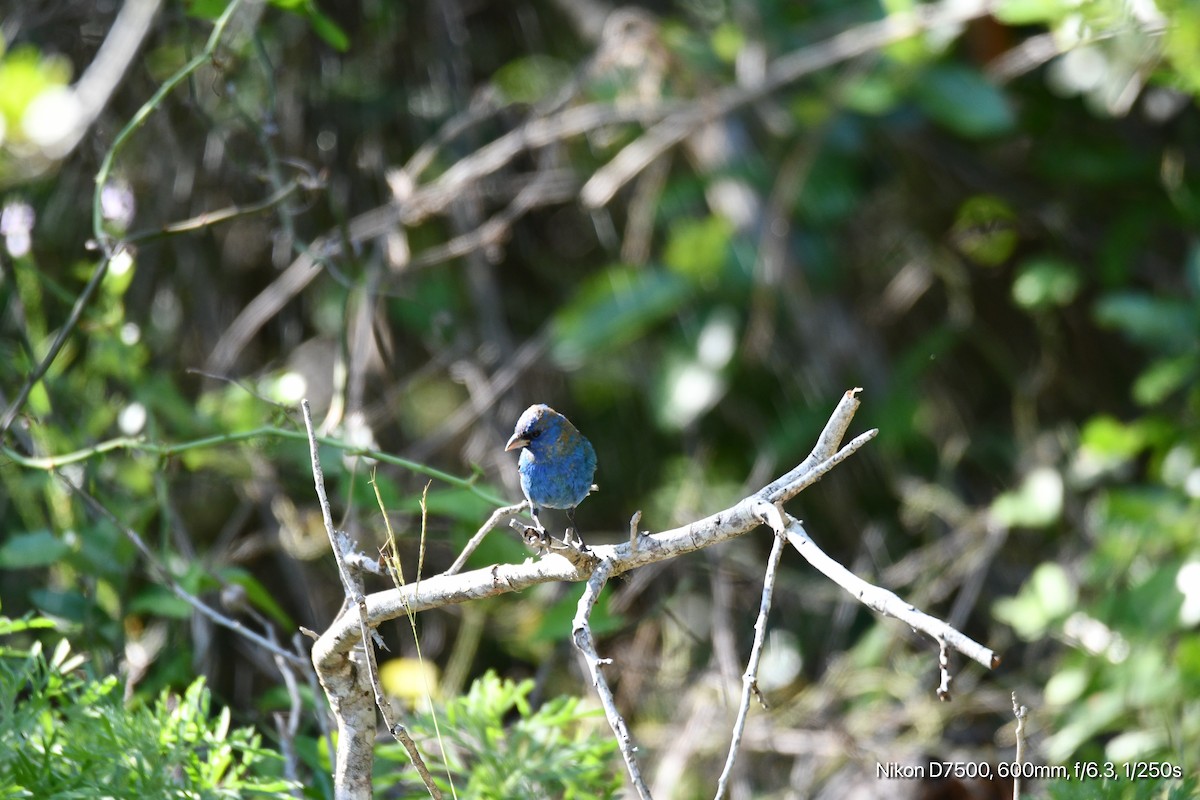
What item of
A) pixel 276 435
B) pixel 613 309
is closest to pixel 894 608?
pixel 276 435

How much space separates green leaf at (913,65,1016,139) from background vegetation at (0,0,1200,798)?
0.05 feet

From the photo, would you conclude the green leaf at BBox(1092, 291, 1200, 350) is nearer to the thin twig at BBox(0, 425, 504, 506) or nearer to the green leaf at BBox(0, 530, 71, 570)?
the thin twig at BBox(0, 425, 504, 506)

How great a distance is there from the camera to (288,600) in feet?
16.4

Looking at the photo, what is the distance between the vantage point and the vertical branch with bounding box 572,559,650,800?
1.64m

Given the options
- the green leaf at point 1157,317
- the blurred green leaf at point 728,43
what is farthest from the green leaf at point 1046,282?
the blurred green leaf at point 728,43

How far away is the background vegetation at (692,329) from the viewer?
394 centimetres

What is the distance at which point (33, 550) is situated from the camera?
311cm

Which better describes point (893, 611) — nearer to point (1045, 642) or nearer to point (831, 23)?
point (1045, 642)

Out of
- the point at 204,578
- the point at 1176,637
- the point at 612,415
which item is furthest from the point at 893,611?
the point at 612,415

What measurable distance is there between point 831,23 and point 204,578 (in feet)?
11.2

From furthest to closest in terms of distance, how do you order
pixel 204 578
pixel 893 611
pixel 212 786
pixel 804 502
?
pixel 804 502 < pixel 204 578 < pixel 212 786 < pixel 893 611

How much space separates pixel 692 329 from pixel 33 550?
113 inches

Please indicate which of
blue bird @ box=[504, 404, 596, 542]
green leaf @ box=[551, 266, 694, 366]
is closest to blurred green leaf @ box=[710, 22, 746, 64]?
green leaf @ box=[551, 266, 694, 366]

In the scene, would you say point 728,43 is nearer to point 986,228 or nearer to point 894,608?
point 986,228
